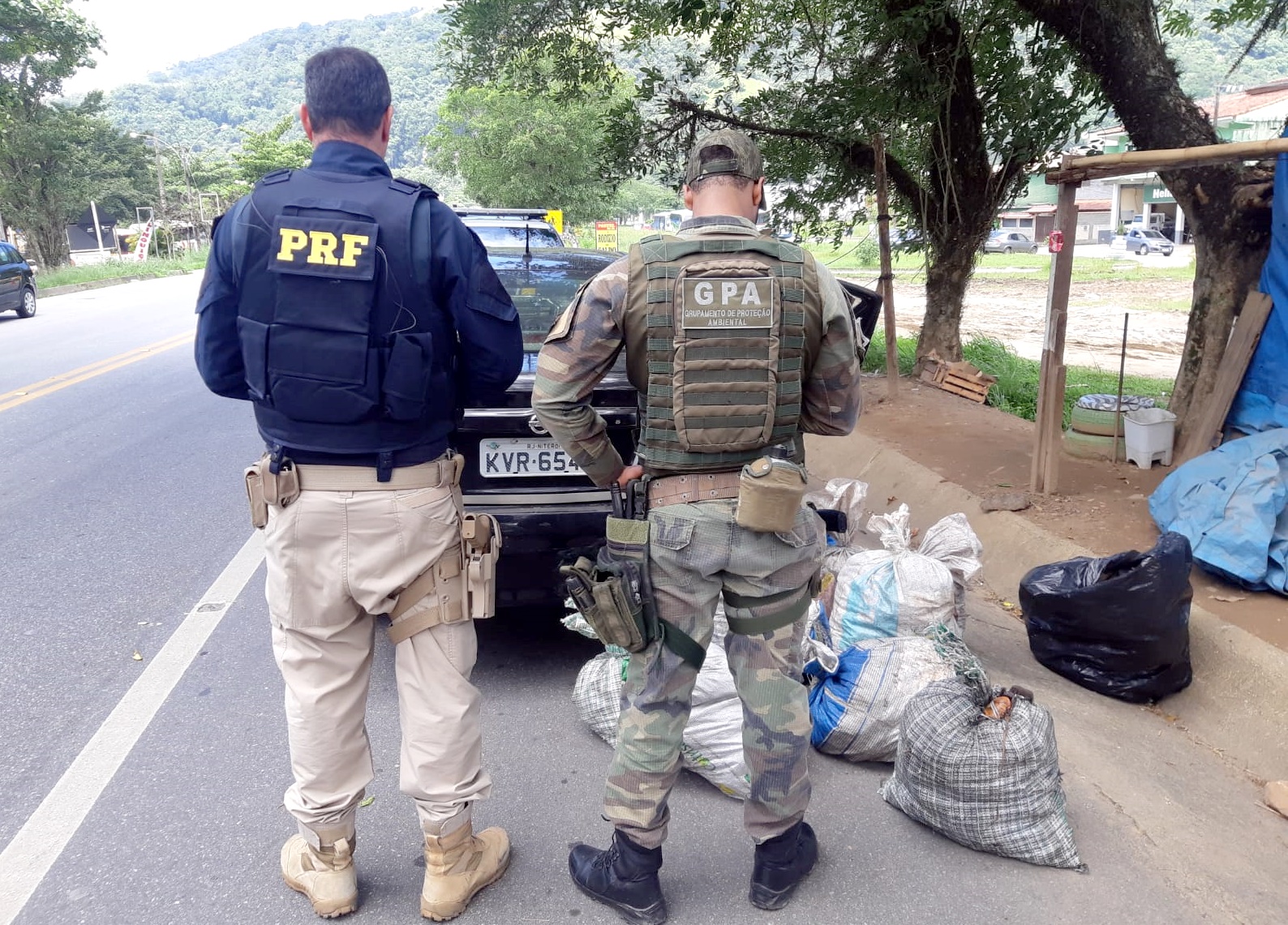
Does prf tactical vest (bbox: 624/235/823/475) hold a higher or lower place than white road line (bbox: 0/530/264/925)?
higher

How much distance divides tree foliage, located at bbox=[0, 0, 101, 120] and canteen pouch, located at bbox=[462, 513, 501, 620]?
28.0 m

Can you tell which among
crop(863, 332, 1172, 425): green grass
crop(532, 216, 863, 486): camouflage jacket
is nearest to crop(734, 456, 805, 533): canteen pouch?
crop(532, 216, 863, 486): camouflage jacket

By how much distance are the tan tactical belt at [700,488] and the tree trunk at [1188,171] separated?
4093 millimetres

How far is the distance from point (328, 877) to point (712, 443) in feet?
4.90

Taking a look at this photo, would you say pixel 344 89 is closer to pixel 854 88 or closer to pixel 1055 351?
pixel 1055 351

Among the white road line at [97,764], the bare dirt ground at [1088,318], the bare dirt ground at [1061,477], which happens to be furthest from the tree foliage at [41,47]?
the white road line at [97,764]

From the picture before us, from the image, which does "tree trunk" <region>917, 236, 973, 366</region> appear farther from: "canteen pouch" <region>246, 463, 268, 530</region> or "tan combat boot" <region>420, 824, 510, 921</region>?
"canteen pouch" <region>246, 463, 268, 530</region>

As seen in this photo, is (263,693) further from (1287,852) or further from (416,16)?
(416,16)

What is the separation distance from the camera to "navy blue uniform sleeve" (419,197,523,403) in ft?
7.62

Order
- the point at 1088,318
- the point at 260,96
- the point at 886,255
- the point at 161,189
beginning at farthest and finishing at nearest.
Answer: the point at 260,96 → the point at 161,189 → the point at 1088,318 → the point at 886,255

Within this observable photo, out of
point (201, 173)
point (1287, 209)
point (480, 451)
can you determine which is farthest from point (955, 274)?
point (201, 173)

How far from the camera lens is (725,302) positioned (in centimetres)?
237

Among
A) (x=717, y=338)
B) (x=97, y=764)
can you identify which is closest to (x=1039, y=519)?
(x=717, y=338)

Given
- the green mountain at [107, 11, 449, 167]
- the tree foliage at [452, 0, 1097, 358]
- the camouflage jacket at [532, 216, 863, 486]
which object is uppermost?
the green mountain at [107, 11, 449, 167]
